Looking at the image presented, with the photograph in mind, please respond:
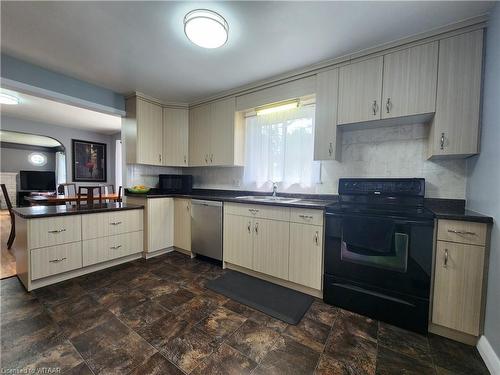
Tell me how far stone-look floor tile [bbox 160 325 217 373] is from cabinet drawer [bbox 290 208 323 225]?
4.07 feet

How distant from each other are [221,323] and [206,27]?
2292 mm

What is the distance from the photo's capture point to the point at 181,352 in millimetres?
1363

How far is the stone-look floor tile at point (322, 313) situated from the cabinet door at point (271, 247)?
15.3 inches

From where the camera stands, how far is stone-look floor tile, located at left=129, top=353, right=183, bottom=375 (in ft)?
3.97

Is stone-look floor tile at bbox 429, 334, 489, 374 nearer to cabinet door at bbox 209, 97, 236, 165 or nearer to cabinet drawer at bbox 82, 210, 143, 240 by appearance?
cabinet door at bbox 209, 97, 236, 165

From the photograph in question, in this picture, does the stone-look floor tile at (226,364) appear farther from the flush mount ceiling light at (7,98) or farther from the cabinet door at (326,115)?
the flush mount ceiling light at (7,98)

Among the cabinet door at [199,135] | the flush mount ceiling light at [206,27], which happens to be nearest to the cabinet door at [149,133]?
the cabinet door at [199,135]

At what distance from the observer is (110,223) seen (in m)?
2.62

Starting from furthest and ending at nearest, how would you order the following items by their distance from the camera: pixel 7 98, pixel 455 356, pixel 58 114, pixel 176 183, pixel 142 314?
pixel 58 114
pixel 176 183
pixel 7 98
pixel 142 314
pixel 455 356

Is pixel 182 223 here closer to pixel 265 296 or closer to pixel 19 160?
pixel 265 296

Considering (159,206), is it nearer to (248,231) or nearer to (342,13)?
(248,231)

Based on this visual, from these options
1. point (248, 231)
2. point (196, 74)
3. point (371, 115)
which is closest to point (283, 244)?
point (248, 231)

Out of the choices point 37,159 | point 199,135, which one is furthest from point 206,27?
point 37,159

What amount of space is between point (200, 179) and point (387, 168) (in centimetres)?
278
